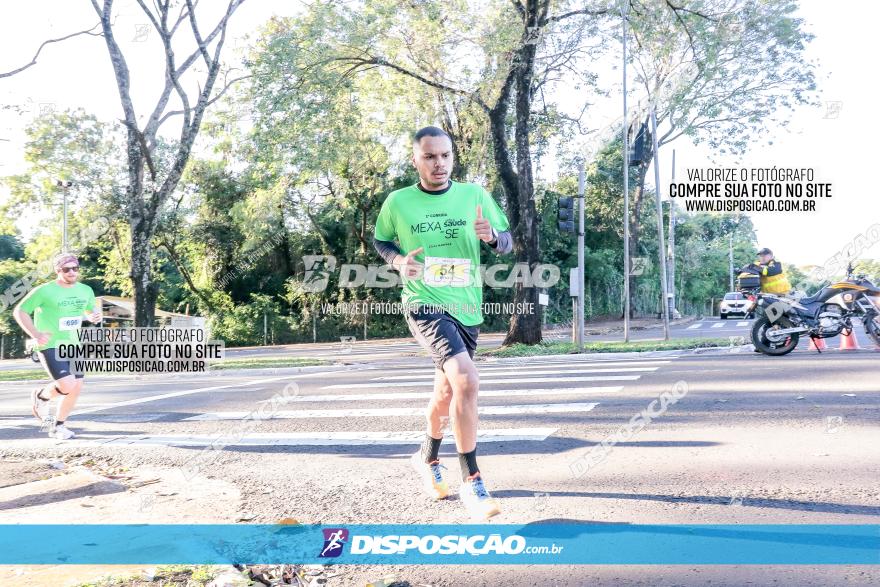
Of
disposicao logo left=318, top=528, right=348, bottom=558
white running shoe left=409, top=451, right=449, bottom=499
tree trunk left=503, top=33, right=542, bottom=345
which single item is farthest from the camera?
tree trunk left=503, top=33, right=542, bottom=345

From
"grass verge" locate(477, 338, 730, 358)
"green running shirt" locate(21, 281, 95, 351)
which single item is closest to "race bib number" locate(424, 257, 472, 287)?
"green running shirt" locate(21, 281, 95, 351)

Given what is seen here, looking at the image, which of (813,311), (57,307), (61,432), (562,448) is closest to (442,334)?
(562,448)

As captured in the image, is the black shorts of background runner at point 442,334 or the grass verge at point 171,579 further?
the black shorts of background runner at point 442,334

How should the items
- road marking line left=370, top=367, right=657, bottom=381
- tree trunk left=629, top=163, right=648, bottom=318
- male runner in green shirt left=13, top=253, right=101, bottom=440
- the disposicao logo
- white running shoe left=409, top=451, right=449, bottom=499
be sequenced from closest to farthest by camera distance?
the disposicao logo, white running shoe left=409, top=451, right=449, bottom=499, male runner in green shirt left=13, top=253, right=101, bottom=440, road marking line left=370, top=367, right=657, bottom=381, tree trunk left=629, top=163, right=648, bottom=318

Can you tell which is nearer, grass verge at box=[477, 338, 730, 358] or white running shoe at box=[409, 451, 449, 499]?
white running shoe at box=[409, 451, 449, 499]

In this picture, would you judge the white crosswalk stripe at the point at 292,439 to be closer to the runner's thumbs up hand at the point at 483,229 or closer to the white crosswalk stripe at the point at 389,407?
the white crosswalk stripe at the point at 389,407

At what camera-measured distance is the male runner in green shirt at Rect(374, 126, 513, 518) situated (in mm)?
3807

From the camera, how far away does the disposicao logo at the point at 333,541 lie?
11.3 feet

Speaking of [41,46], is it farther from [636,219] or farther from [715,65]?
[636,219]

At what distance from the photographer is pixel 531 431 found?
21.0 feet

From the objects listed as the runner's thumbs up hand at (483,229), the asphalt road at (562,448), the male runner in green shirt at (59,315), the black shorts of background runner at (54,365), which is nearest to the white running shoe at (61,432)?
the asphalt road at (562,448)

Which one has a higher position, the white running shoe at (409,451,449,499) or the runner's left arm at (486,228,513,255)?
the runner's left arm at (486,228,513,255)

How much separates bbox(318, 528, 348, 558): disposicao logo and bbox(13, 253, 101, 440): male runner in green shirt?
4.42 meters

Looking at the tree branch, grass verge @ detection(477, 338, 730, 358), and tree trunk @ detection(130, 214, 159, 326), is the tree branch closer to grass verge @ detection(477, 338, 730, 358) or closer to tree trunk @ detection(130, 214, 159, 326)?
tree trunk @ detection(130, 214, 159, 326)
